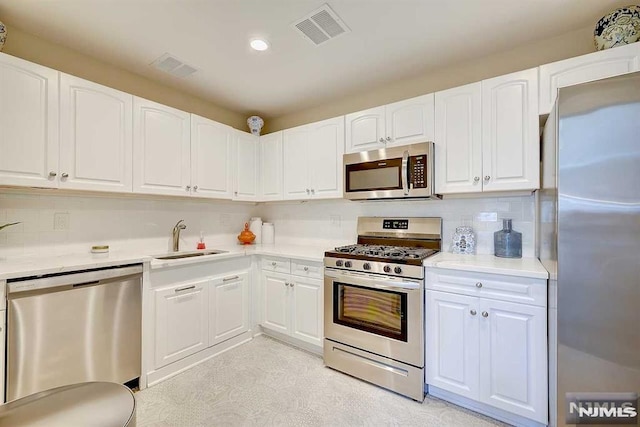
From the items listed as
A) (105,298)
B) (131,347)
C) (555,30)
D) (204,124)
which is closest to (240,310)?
(131,347)

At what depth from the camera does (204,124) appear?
2805mm

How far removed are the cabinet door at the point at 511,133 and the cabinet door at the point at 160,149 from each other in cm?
253

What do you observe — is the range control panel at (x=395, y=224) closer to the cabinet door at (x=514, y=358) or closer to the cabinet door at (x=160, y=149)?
the cabinet door at (x=514, y=358)

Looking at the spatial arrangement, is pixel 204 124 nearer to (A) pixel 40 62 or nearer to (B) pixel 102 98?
(B) pixel 102 98

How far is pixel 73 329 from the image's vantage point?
1774 millimetres

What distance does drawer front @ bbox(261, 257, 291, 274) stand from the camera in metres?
2.70

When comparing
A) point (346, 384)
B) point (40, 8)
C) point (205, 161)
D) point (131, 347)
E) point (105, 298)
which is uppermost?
point (40, 8)

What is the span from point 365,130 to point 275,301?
1.85m

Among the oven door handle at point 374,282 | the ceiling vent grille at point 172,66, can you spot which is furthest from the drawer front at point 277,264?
the ceiling vent grille at point 172,66

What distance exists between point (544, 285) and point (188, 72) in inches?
122

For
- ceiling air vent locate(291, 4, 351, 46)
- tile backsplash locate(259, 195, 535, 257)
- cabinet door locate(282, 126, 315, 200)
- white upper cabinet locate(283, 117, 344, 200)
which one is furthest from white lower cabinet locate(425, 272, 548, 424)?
ceiling air vent locate(291, 4, 351, 46)

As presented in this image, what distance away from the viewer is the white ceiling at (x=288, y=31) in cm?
176

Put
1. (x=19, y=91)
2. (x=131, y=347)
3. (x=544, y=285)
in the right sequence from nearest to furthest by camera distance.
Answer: (x=544, y=285) < (x=19, y=91) < (x=131, y=347)

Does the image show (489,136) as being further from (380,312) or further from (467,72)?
(380,312)
